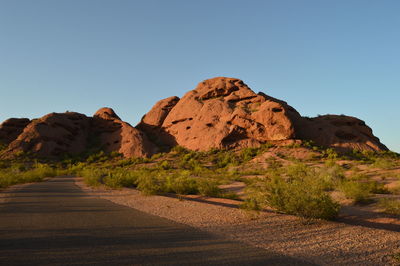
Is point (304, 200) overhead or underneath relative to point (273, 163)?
underneath

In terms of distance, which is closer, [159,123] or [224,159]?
[224,159]

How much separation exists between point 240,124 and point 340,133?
55.5 ft

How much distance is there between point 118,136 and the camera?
56.1 m

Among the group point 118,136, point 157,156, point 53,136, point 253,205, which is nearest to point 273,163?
point 157,156

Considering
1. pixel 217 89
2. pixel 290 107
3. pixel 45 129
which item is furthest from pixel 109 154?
pixel 290 107

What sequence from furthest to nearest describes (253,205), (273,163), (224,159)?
(224,159), (273,163), (253,205)

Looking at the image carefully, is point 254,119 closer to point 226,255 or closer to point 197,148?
point 197,148

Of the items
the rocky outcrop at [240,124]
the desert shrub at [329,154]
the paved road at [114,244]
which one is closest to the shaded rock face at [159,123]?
the rocky outcrop at [240,124]

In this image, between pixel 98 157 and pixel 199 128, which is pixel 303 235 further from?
pixel 98 157

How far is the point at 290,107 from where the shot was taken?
2037 inches

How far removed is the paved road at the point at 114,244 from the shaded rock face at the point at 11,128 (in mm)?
58359

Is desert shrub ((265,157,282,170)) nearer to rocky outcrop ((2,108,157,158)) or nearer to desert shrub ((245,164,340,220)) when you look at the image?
rocky outcrop ((2,108,157,158))

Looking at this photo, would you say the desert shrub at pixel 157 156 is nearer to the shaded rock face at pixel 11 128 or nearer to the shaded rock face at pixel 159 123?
the shaded rock face at pixel 159 123

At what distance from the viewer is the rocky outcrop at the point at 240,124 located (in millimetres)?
43531
